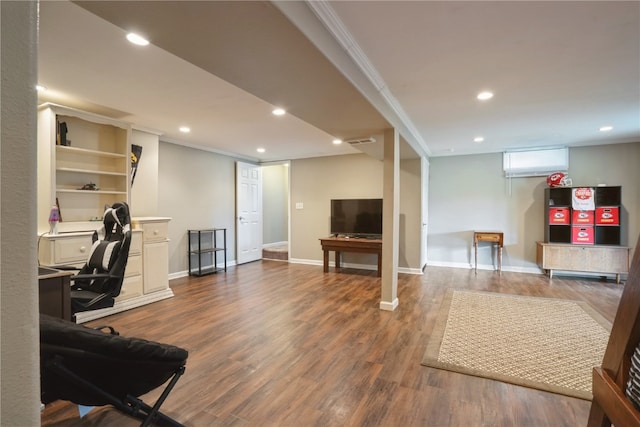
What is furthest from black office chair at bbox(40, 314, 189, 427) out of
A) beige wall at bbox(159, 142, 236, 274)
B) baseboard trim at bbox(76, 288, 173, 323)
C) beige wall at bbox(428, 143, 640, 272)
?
beige wall at bbox(428, 143, 640, 272)

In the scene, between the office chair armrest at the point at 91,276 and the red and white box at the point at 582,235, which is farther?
the red and white box at the point at 582,235

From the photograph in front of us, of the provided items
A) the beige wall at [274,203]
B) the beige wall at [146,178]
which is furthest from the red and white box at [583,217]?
the beige wall at [146,178]

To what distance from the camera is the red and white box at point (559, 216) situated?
5.14m

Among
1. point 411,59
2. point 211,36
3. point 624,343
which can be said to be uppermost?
point 411,59

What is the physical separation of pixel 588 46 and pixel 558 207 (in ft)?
12.8

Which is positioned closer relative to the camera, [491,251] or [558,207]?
[558,207]

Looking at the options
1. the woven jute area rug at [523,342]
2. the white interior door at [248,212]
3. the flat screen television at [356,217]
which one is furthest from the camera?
the white interior door at [248,212]

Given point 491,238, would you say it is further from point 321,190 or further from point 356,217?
point 321,190

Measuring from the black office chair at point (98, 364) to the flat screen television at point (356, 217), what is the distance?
15.0ft

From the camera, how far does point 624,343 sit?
0.82 m

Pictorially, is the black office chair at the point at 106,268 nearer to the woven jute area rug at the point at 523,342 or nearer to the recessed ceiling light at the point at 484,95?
the woven jute area rug at the point at 523,342

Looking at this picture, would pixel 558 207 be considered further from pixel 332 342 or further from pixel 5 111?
pixel 5 111

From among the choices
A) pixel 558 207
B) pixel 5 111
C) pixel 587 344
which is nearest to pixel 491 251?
pixel 558 207

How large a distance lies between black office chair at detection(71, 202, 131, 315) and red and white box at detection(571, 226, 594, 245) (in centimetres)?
646
